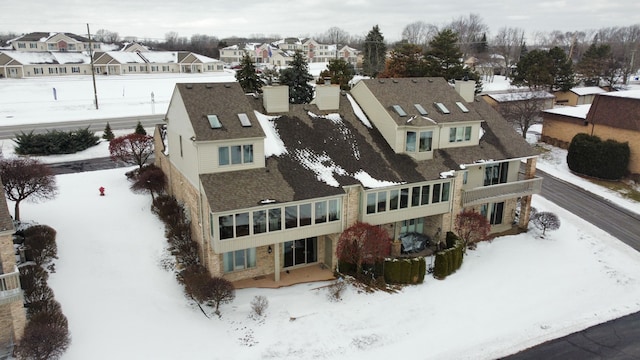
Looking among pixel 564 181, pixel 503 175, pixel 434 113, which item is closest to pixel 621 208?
pixel 564 181

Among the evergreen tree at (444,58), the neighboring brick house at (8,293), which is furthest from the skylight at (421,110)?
the evergreen tree at (444,58)

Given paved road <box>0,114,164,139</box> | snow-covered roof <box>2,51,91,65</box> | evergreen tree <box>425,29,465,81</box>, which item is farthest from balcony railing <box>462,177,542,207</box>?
snow-covered roof <box>2,51,91,65</box>

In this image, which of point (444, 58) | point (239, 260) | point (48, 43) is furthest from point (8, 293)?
point (48, 43)

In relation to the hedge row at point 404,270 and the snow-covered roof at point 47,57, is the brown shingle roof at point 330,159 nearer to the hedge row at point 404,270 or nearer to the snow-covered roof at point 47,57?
the hedge row at point 404,270

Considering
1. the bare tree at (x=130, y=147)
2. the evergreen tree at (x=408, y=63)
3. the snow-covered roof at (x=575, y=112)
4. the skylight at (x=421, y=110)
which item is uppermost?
the evergreen tree at (x=408, y=63)

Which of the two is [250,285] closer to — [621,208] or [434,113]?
[434,113]

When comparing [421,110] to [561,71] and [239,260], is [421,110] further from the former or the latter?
[561,71]
